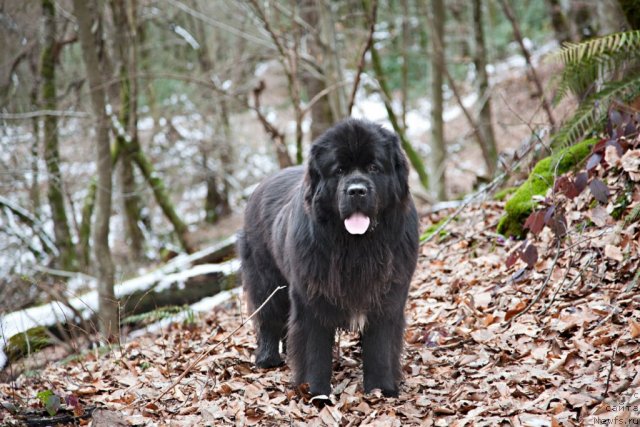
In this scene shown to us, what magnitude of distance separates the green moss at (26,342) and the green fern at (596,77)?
19.4 ft

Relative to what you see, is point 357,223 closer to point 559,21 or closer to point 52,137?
point 52,137

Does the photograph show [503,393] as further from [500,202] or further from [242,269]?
[500,202]

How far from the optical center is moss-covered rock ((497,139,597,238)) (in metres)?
6.62

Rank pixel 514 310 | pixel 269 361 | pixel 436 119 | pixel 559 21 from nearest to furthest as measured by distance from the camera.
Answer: pixel 514 310, pixel 269 361, pixel 436 119, pixel 559 21

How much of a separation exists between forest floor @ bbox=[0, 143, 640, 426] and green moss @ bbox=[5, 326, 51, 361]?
0.47m

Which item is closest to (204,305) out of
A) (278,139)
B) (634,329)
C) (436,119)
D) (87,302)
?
(87,302)

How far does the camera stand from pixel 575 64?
267 inches

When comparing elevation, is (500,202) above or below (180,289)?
above

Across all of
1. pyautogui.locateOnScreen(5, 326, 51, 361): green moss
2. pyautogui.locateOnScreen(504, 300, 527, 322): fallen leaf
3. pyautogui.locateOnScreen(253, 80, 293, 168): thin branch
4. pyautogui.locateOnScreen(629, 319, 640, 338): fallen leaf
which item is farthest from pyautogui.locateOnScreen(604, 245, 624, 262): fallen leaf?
pyautogui.locateOnScreen(253, 80, 293, 168): thin branch

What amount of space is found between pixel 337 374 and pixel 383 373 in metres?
0.66

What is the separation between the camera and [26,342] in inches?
267

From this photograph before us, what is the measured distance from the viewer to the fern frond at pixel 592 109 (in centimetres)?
648

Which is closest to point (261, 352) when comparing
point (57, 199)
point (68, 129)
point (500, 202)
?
point (500, 202)

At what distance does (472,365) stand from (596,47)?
3.49 m
